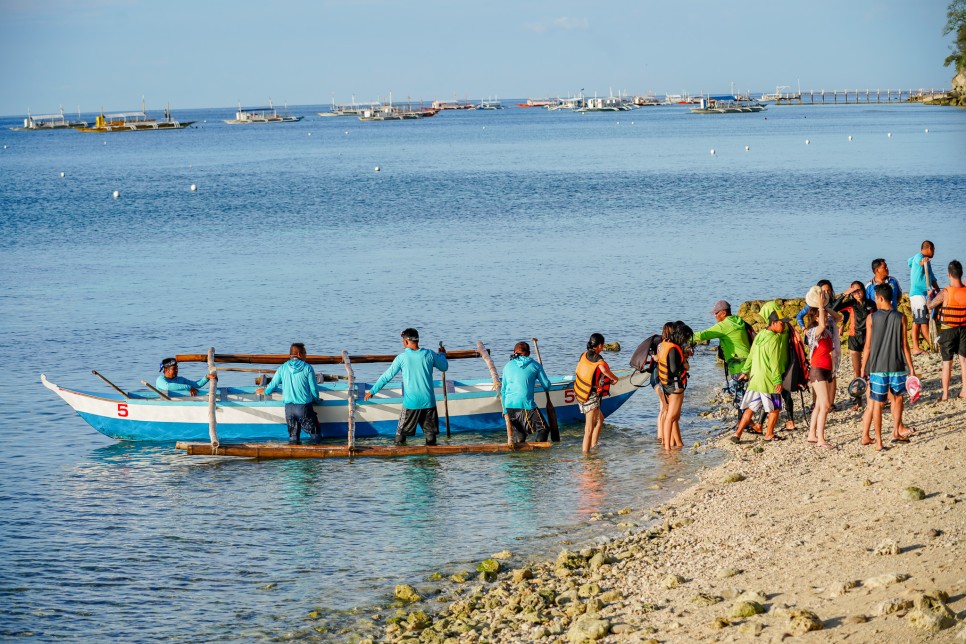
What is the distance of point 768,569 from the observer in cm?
1015

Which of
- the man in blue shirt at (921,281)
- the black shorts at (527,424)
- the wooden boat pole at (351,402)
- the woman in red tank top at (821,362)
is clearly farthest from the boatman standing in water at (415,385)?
the man in blue shirt at (921,281)

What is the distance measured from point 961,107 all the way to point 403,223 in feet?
422

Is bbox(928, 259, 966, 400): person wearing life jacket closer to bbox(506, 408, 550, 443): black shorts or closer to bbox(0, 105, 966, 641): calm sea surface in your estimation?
bbox(0, 105, 966, 641): calm sea surface

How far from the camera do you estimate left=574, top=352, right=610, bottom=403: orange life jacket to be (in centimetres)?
1519

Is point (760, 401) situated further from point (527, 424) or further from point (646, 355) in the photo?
point (527, 424)

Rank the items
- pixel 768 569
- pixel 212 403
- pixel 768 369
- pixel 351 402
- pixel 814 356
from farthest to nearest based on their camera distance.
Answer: pixel 351 402
pixel 212 403
pixel 768 369
pixel 814 356
pixel 768 569

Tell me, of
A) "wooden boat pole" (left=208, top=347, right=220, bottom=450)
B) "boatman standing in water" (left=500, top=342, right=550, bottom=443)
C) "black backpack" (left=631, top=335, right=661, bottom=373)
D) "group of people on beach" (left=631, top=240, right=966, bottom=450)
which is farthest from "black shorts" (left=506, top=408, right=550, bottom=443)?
"wooden boat pole" (left=208, top=347, right=220, bottom=450)

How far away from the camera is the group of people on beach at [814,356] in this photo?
43.8 ft

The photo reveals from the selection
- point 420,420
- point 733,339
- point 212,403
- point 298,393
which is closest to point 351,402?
point 298,393

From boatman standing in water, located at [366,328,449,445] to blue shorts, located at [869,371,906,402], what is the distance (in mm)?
6265

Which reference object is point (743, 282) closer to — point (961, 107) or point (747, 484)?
point (747, 484)

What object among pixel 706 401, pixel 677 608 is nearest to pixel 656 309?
pixel 706 401

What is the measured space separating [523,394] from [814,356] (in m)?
4.50

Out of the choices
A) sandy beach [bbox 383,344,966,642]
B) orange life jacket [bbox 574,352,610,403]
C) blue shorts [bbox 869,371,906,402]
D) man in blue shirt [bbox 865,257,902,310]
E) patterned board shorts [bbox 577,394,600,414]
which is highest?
man in blue shirt [bbox 865,257,902,310]
